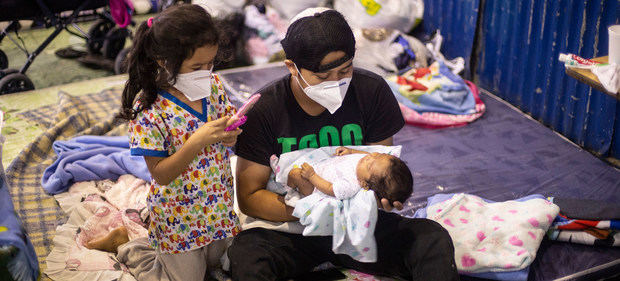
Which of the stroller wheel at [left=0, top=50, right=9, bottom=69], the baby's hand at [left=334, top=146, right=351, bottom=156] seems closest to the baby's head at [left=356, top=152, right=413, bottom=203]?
the baby's hand at [left=334, top=146, right=351, bottom=156]

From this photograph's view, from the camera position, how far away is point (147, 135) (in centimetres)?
192

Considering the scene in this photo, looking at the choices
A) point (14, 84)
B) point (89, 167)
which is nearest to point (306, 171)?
point (89, 167)

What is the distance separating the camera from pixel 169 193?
6.76ft

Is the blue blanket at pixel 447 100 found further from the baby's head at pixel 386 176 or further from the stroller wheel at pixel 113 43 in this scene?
the stroller wheel at pixel 113 43

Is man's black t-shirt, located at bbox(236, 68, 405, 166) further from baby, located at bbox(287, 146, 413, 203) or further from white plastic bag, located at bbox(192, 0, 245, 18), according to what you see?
white plastic bag, located at bbox(192, 0, 245, 18)

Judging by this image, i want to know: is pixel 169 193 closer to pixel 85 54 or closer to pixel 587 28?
pixel 587 28

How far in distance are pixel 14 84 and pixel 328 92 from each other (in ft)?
10.1

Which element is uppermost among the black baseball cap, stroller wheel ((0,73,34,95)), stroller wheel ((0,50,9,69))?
the black baseball cap

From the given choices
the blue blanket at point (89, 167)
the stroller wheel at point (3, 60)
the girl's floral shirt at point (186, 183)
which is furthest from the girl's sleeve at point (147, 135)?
the stroller wheel at point (3, 60)

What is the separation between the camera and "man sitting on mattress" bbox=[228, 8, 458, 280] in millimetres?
2020

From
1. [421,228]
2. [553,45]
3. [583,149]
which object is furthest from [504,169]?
[421,228]

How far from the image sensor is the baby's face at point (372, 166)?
2.02m

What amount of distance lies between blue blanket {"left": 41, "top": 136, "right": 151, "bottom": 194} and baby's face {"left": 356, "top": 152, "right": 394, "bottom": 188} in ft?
4.07

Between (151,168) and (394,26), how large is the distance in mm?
2935
